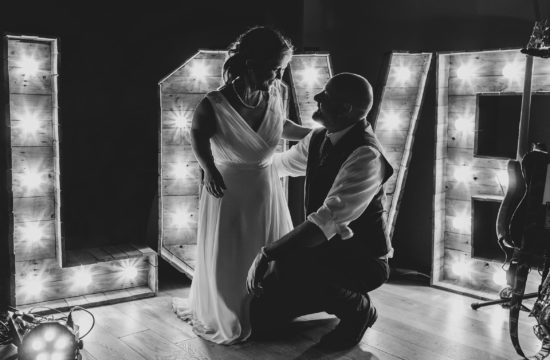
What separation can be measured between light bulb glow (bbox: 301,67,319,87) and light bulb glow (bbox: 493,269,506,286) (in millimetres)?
1668

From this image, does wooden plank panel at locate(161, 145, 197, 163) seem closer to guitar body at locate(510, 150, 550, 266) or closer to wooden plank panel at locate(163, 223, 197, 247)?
wooden plank panel at locate(163, 223, 197, 247)

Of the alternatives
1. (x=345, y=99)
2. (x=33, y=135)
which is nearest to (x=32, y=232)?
(x=33, y=135)

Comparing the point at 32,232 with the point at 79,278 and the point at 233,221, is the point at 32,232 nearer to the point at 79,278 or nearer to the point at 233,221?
the point at 79,278

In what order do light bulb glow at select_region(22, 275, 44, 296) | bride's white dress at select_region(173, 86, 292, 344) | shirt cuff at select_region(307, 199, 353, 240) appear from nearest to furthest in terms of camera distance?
shirt cuff at select_region(307, 199, 353, 240) → bride's white dress at select_region(173, 86, 292, 344) → light bulb glow at select_region(22, 275, 44, 296)

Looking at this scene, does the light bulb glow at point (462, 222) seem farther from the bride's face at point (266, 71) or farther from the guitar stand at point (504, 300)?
the bride's face at point (266, 71)

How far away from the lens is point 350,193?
260 cm

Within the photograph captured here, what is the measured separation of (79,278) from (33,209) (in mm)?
508

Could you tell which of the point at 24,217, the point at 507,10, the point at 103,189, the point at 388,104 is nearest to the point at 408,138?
the point at 388,104

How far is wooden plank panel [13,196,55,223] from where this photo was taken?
3.21 metres

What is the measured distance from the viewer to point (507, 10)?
11.9ft

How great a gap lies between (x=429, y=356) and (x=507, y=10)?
217 centimetres

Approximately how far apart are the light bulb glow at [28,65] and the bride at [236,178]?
3.17ft

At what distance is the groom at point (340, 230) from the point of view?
2.60 meters

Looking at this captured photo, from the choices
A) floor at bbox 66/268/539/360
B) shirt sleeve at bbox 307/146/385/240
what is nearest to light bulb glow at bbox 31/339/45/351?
floor at bbox 66/268/539/360
